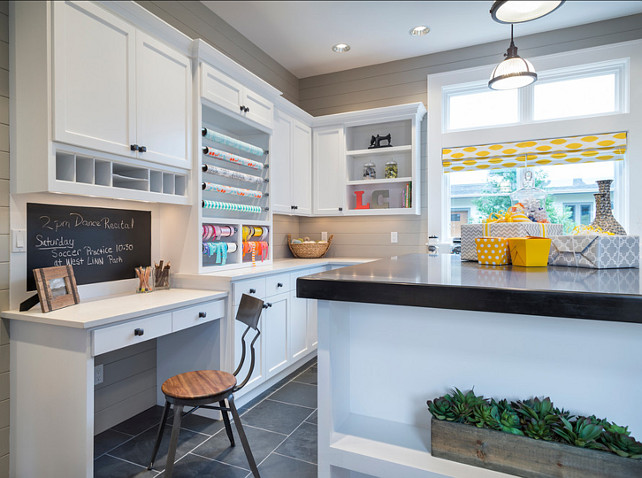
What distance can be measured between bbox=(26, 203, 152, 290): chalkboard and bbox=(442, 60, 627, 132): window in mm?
2450

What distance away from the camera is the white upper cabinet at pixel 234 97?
2020 millimetres

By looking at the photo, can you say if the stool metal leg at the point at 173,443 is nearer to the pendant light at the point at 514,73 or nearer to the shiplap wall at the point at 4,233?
the shiplap wall at the point at 4,233

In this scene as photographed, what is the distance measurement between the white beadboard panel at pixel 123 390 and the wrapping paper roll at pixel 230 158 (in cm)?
125

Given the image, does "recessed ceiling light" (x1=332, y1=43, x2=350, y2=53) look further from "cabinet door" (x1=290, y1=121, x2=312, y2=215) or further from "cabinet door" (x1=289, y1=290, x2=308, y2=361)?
"cabinet door" (x1=290, y1=121, x2=312, y2=215)

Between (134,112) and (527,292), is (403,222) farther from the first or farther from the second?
(527,292)

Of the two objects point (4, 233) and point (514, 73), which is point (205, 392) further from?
point (514, 73)

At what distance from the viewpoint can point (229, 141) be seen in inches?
87.2

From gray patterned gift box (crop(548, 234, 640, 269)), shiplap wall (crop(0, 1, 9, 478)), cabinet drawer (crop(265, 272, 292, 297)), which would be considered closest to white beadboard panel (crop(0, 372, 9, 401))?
shiplap wall (crop(0, 1, 9, 478))

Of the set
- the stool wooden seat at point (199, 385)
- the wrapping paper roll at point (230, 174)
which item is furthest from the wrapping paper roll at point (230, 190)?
the stool wooden seat at point (199, 385)

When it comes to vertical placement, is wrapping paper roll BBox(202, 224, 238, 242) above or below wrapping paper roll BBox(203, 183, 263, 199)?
below

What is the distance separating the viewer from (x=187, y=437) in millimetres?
1751

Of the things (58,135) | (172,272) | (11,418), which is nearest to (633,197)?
(172,272)

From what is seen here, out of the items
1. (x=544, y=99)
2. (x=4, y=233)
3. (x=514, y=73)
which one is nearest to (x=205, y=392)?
(x=4, y=233)

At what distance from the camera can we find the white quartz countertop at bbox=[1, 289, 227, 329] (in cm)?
130
